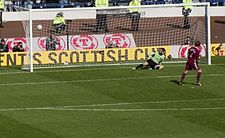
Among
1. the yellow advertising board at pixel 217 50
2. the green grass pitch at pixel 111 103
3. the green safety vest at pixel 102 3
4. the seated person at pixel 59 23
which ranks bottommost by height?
the green grass pitch at pixel 111 103

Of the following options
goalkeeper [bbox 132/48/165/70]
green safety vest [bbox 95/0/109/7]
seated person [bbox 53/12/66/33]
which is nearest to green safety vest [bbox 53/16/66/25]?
seated person [bbox 53/12/66/33]

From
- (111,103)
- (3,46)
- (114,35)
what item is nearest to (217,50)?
(114,35)

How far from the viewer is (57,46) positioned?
42.2m

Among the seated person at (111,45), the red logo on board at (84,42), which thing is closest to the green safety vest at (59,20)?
the red logo on board at (84,42)

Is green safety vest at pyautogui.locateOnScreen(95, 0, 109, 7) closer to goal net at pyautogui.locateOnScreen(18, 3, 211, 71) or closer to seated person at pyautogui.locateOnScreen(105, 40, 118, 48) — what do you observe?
goal net at pyautogui.locateOnScreen(18, 3, 211, 71)

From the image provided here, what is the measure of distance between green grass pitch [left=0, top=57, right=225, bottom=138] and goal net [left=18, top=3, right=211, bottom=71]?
1.74 meters

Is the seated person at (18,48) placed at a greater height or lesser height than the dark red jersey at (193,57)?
greater

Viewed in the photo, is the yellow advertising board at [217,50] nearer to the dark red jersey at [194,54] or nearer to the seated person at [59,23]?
the seated person at [59,23]

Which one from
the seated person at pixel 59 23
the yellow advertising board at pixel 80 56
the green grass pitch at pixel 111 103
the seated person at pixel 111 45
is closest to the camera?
the green grass pitch at pixel 111 103

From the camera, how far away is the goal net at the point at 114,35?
4022 cm

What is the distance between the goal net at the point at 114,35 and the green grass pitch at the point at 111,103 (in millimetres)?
1735

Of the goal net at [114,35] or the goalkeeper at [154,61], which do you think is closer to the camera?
the goalkeeper at [154,61]

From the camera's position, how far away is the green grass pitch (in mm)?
24547

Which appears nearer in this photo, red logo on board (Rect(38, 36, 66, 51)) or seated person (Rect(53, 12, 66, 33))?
red logo on board (Rect(38, 36, 66, 51))
